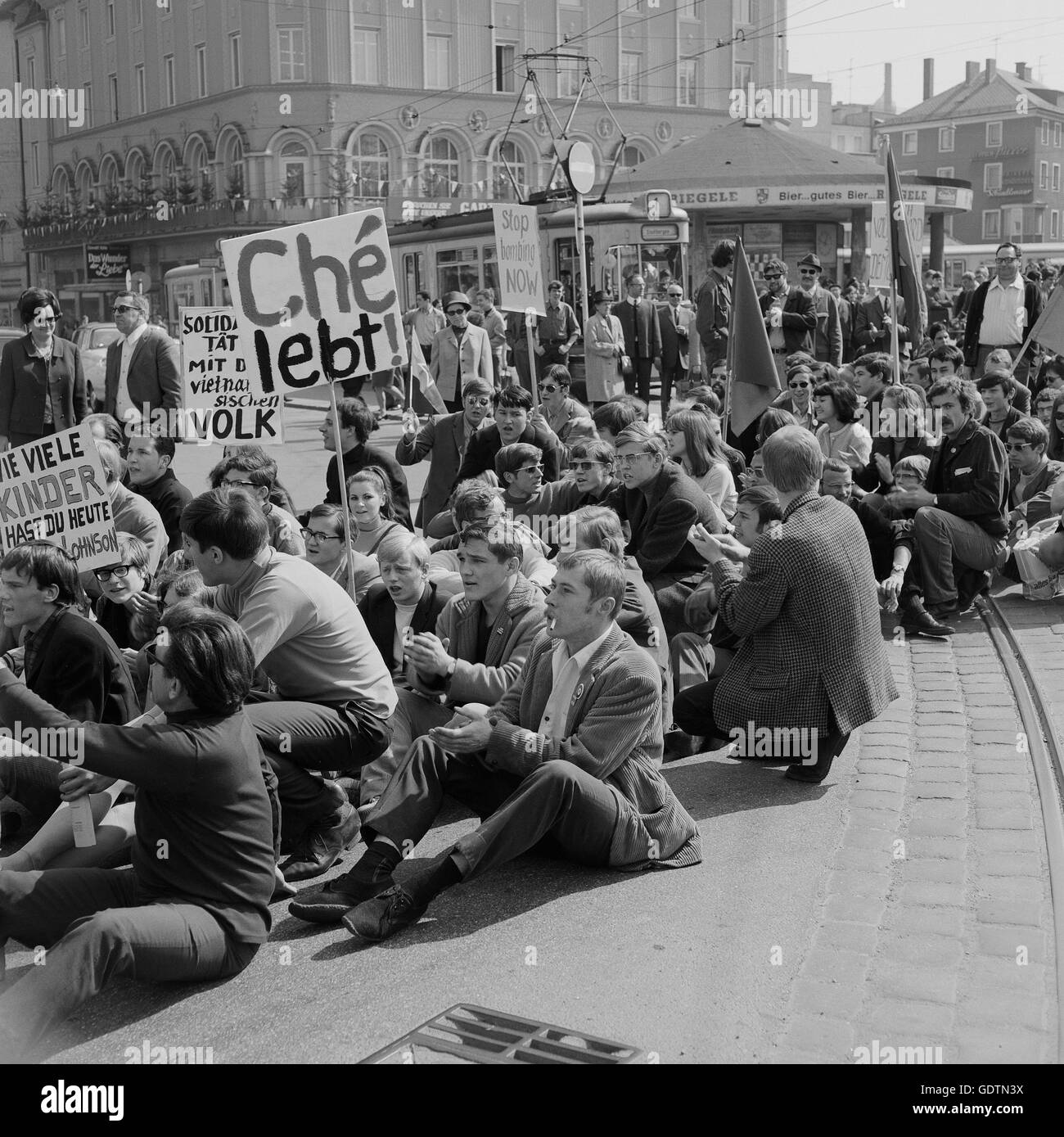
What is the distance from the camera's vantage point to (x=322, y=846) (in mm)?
5621

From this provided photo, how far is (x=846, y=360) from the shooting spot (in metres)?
22.3

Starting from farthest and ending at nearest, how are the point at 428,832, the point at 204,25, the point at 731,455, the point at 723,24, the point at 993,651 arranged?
the point at 723,24
the point at 204,25
the point at 731,455
the point at 993,651
the point at 428,832

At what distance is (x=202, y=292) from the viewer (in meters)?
35.5

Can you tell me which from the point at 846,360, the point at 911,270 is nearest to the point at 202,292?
the point at 846,360

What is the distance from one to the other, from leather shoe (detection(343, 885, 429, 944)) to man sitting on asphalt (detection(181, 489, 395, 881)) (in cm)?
74

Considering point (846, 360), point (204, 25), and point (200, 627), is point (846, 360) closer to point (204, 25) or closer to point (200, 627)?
point (200, 627)

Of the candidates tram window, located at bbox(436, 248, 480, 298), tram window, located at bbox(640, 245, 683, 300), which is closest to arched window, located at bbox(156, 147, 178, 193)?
tram window, located at bbox(436, 248, 480, 298)

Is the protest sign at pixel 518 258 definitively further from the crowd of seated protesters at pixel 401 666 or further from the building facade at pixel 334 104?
the building facade at pixel 334 104

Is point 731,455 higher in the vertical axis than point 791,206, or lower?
lower

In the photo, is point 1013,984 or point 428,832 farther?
point 428,832
